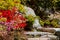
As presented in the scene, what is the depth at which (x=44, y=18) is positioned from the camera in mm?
12930

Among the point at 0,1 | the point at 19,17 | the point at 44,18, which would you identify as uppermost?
the point at 0,1

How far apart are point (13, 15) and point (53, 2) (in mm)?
4264

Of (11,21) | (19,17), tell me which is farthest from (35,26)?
(11,21)

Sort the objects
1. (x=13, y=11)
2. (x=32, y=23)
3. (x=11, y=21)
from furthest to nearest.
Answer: (x=32, y=23) < (x=13, y=11) < (x=11, y=21)

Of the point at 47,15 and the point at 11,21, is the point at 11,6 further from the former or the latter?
the point at 47,15

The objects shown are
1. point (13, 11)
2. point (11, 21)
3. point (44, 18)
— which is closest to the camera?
point (11, 21)

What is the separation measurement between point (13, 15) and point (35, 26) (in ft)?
5.58

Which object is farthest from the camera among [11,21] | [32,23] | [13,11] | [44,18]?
[44,18]

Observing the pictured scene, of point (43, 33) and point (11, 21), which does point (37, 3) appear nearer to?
point (43, 33)

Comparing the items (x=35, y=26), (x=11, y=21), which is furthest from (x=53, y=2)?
(x=11, y=21)

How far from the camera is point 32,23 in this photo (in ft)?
34.8

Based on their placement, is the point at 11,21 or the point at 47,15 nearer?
the point at 11,21

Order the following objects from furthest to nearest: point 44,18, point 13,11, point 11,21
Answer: point 44,18, point 13,11, point 11,21

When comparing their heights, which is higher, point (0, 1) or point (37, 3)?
point (0, 1)
